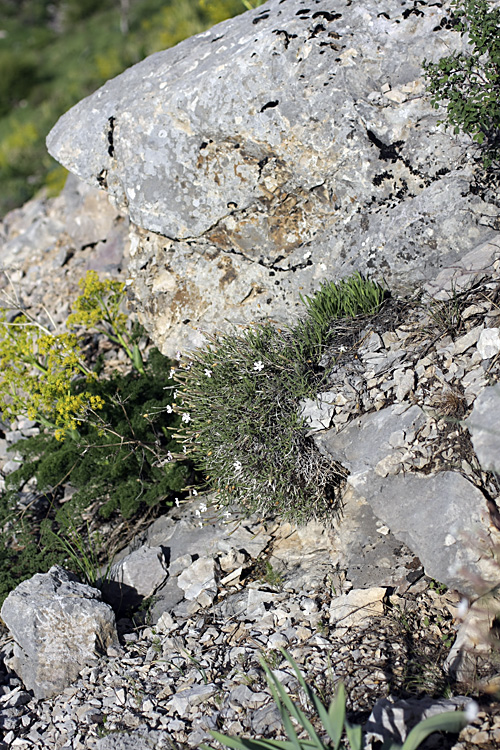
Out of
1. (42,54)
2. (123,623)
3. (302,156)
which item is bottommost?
(123,623)

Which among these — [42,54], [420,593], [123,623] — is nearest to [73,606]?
[123,623]

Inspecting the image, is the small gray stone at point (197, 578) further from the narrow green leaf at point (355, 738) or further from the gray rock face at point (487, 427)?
the gray rock face at point (487, 427)

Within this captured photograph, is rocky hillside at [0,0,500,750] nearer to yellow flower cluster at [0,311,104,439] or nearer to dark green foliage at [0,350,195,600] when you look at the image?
dark green foliage at [0,350,195,600]

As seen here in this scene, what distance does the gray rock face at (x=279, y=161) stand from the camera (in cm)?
407

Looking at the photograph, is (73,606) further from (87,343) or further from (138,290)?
(87,343)

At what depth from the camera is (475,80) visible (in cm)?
371

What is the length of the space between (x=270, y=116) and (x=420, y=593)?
3336 millimetres

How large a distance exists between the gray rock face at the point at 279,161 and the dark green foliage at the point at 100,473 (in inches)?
28.7

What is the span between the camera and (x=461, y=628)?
2.83 metres

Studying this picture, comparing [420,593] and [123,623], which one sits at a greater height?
[123,623]

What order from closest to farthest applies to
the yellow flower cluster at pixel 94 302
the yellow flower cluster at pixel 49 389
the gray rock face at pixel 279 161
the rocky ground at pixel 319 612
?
the rocky ground at pixel 319 612
the gray rock face at pixel 279 161
the yellow flower cluster at pixel 49 389
the yellow flower cluster at pixel 94 302

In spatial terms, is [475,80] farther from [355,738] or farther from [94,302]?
[355,738]

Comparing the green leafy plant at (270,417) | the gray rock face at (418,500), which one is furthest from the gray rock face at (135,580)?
the gray rock face at (418,500)

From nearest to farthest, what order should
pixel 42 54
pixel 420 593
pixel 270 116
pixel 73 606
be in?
pixel 420 593, pixel 73 606, pixel 270 116, pixel 42 54
